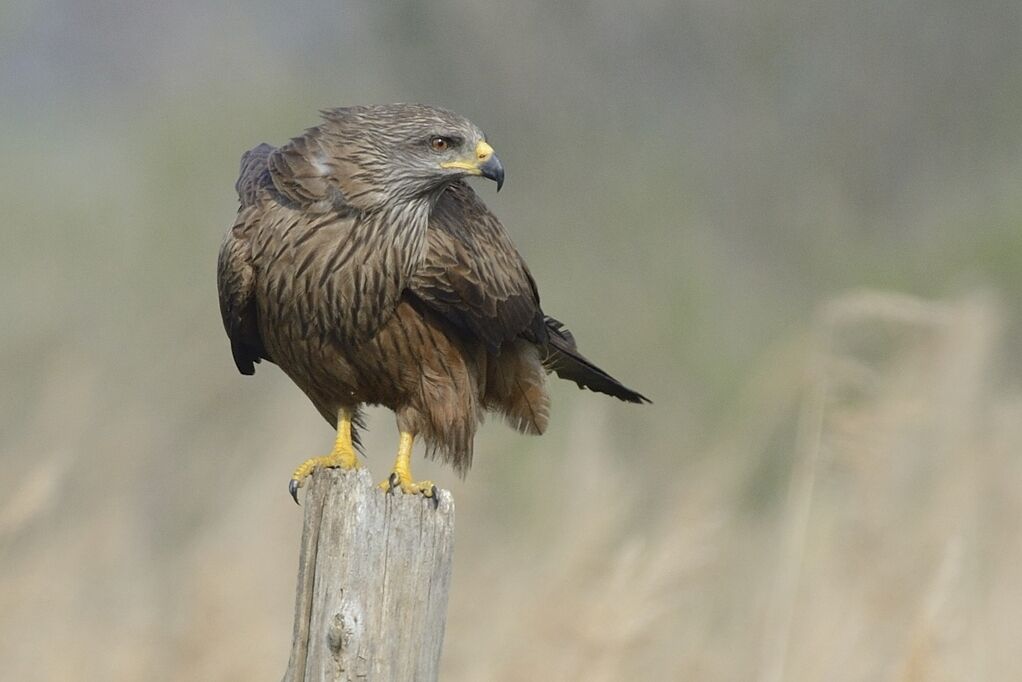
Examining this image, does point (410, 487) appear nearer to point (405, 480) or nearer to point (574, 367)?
point (405, 480)

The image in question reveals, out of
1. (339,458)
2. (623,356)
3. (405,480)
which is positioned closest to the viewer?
(405,480)

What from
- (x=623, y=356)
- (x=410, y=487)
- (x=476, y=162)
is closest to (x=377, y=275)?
(x=476, y=162)

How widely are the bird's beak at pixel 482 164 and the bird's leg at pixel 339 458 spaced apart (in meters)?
0.82

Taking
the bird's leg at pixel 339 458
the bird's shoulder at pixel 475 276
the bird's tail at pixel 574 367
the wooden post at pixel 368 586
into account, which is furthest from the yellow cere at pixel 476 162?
the wooden post at pixel 368 586

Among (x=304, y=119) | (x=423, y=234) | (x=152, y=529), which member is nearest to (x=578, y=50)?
(x=304, y=119)

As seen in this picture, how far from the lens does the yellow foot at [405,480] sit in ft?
13.5

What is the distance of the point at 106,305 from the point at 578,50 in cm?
730

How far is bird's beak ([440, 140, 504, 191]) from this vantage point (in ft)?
15.4

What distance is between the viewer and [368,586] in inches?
143

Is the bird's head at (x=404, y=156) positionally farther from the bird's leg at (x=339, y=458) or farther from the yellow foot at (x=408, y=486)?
the yellow foot at (x=408, y=486)

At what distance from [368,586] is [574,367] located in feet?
6.08

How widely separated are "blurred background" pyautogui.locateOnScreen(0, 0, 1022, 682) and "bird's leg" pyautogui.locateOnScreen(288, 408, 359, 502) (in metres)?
0.93

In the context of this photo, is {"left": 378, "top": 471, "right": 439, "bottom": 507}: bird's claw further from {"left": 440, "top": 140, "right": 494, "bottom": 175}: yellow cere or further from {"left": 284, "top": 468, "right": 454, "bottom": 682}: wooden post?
{"left": 440, "top": 140, "right": 494, "bottom": 175}: yellow cere

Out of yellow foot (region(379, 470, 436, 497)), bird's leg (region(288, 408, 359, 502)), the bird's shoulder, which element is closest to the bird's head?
the bird's shoulder
